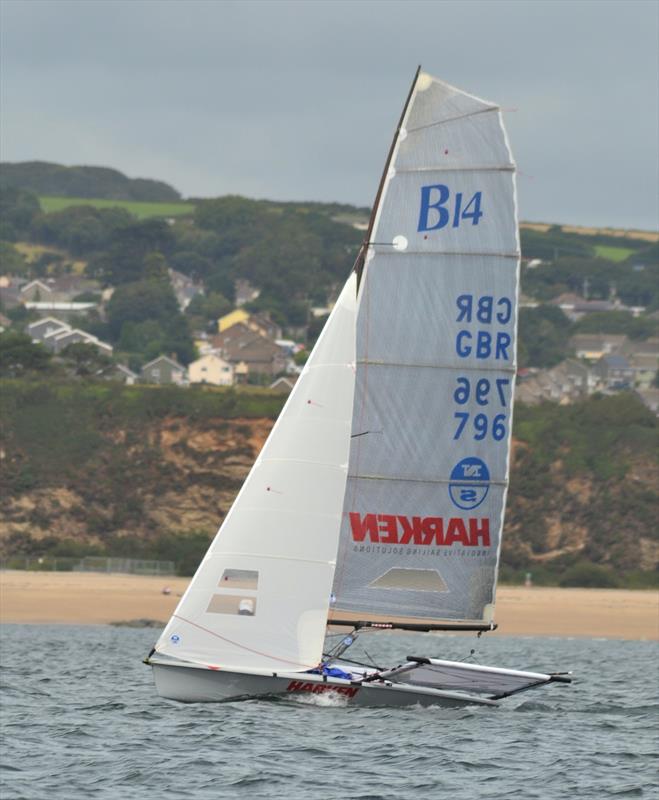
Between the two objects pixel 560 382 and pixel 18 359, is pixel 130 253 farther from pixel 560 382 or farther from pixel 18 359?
pixel 18 359

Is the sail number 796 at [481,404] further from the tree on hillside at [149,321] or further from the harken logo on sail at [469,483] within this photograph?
the tree on hillside at [149,321]

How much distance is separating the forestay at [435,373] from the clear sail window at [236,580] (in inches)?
55.0

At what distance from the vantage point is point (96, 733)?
25219 millimetres

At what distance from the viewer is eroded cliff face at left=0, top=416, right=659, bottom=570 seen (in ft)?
236

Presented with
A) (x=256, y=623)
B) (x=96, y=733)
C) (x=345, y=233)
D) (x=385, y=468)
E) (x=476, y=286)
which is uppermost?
(x=345, y=233)

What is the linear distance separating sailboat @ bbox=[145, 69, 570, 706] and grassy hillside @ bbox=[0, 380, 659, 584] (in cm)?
4075

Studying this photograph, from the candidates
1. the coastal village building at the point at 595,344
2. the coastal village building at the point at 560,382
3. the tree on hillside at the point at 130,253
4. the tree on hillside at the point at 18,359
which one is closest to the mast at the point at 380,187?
the tree on hillside at the point at 18,359

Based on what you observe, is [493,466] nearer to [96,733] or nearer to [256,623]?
[256,623]

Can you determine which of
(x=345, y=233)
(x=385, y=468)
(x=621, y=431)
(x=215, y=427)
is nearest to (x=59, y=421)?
(x=215, y=427)

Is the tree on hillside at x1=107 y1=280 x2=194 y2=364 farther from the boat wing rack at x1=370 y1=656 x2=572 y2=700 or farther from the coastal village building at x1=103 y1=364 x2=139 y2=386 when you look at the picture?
the boat wing rack at x1=370 y1=656 x2=572 y2=700

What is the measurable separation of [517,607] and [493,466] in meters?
31.4

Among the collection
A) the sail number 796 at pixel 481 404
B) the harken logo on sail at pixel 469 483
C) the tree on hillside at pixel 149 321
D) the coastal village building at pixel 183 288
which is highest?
the coastal village building at pixel 183 288

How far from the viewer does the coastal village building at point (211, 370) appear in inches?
5192

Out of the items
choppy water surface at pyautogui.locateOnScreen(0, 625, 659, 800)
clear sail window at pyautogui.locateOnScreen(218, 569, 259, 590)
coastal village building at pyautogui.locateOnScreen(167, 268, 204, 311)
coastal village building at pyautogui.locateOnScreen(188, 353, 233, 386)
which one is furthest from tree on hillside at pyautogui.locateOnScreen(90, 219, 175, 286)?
clear sail window at pyautogui.locateOnScreen(218, 569, 259, 590)
